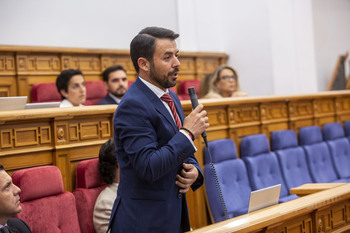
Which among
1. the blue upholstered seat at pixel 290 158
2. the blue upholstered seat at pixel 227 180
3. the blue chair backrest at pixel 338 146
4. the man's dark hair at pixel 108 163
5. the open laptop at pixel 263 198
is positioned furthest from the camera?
the blue chair backrest at pixel 338 146

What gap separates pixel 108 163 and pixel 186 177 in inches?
8.1

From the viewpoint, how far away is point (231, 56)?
164 centimetres

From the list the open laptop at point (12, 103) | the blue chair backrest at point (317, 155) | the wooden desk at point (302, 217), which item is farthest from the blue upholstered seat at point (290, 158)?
the open laptop at point (12, 103)

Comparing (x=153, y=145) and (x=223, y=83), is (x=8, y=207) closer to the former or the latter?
(x=153, y=145)

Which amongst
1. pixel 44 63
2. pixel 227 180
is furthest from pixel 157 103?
pixel 44 63

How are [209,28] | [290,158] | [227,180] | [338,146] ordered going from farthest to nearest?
[209,28]
[338,146]
[290,158]
[227,180]

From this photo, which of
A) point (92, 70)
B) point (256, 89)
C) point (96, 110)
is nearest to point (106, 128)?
point (96, 110)

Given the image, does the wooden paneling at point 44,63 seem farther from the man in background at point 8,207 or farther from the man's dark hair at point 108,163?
the man in background at point 8,207

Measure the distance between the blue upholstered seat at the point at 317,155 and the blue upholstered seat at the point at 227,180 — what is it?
249mm

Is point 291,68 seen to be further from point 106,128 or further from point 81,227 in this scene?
point 81,227

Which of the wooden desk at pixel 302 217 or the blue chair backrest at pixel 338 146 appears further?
the blue chair backrest at pixel 338 146

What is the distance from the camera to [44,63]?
1209mm

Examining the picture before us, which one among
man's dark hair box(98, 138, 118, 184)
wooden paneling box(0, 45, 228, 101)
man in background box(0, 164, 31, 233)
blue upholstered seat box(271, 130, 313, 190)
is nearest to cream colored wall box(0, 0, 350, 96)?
wooden paneling box(0, 45, 228, 101)

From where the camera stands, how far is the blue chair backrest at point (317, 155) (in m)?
1.04
